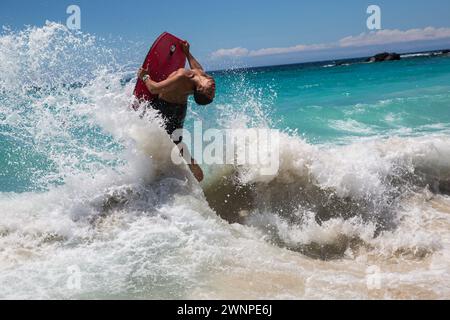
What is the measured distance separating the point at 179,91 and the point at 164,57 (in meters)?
0.77

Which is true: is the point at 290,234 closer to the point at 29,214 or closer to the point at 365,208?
the point at 365,208

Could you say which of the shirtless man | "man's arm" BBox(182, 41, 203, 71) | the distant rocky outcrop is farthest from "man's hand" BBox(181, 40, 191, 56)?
the distant rocky outcrop

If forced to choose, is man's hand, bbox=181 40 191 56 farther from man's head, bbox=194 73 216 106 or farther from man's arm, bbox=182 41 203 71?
man's head, bbox=194 73 216 106

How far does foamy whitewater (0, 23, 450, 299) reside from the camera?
3.50 meters

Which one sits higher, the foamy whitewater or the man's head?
the man's head

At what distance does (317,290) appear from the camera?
11.1 feet

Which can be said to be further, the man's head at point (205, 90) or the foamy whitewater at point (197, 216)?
the man's head at point (205, 90)

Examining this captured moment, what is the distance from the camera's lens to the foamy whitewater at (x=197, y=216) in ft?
11.5

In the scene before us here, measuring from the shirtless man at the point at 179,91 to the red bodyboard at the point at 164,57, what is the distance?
204 mm

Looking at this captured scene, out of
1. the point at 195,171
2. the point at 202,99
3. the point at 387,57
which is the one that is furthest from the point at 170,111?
the point at 387,57

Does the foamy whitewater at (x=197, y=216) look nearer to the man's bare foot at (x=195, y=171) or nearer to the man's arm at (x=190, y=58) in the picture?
the man's bare foot at (x=195, y=171)

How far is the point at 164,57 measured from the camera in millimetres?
5488

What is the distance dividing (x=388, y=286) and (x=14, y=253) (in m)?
3.20

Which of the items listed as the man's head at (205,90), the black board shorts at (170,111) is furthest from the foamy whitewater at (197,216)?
the man's head at (205,90)
